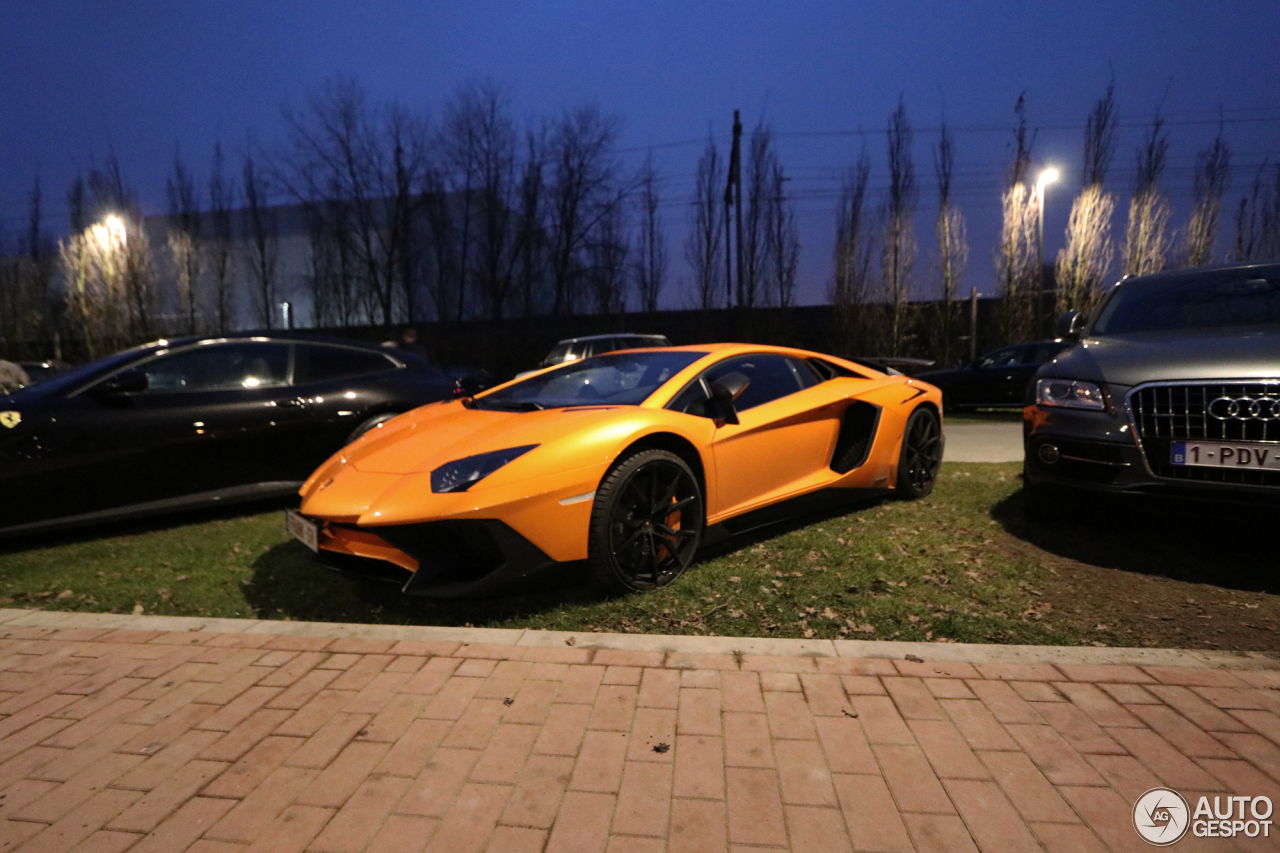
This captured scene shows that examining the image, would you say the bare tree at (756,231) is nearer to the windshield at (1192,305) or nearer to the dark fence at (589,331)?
the dark fence at (589,331)

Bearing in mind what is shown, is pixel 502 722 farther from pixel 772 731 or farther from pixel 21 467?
pixel 21 467

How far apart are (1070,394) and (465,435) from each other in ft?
10.8

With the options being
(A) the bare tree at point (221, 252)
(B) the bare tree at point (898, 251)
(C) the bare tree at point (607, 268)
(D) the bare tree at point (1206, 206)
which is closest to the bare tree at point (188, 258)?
(A) the bare tree at point (221, 252)

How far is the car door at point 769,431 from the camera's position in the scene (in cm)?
386

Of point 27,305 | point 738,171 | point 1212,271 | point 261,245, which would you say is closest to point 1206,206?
point 738,171

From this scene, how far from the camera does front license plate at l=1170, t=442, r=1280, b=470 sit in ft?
10.7

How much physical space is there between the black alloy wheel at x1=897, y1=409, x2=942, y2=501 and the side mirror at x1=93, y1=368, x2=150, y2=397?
5073mm

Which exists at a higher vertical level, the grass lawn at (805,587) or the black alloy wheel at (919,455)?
the black alloy wheel at (919,455)

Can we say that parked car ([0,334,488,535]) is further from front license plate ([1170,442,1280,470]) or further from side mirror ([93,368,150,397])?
front license plate ([1170,442,1280,470])

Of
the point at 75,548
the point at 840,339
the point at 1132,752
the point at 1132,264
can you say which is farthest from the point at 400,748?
the point at 1132,264

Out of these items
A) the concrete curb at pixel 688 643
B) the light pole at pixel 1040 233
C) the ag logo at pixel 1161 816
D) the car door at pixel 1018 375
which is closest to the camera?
the ag logo at pixel 1161 816

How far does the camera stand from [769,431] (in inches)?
160

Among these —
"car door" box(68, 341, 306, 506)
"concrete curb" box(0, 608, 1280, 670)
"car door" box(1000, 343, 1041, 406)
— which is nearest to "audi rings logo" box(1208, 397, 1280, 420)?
"concrete curb" box(0, 608, 1280, 670)

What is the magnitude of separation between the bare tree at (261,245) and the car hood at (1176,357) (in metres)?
28.0
